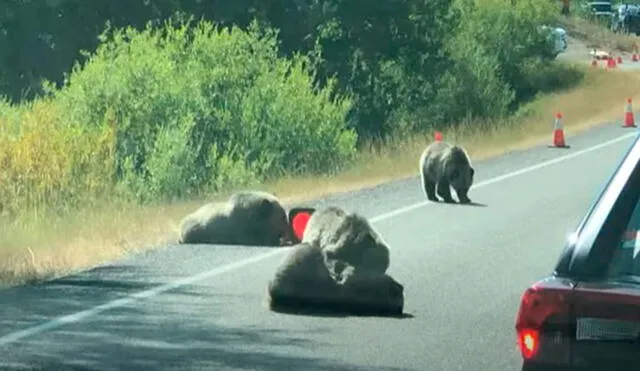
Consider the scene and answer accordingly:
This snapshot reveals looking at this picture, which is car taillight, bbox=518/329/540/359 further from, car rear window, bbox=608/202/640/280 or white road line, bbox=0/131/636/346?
white road line, bbox=0/131/636/346

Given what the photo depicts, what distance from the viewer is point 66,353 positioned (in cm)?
976

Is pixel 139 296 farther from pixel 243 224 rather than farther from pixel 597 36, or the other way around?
pixel 597 36

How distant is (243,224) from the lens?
585 inches

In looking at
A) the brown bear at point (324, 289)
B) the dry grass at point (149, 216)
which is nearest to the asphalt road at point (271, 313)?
the brown bear at point (324, 289)

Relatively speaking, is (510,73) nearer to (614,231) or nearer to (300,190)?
(300,190)

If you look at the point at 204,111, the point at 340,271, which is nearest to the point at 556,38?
the point at 204,111

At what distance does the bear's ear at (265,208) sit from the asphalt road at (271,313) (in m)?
0.33

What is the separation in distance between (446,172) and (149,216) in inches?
125

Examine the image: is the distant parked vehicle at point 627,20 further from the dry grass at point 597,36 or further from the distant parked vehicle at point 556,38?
the distant parked vehicle at point 556,38

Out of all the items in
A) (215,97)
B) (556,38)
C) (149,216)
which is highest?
(215,97)

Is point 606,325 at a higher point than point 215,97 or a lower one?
higher

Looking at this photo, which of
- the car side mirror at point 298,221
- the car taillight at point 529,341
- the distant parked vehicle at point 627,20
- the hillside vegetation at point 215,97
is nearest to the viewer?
the car taillight at point 529,341

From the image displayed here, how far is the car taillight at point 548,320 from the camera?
14.6 ft

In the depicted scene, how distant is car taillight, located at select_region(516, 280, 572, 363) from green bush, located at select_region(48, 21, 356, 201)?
803 inches
